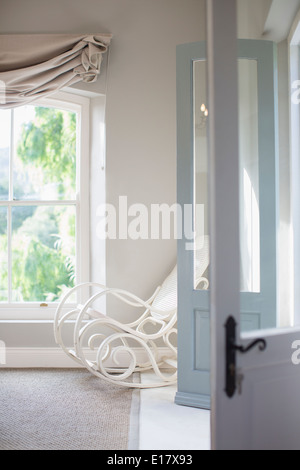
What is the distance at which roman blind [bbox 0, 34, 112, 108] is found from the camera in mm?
4203

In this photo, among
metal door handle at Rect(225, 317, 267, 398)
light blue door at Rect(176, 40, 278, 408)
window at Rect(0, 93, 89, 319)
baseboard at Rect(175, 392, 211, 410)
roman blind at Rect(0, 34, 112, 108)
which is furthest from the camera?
window at Rect(0, 93, 89, 319)

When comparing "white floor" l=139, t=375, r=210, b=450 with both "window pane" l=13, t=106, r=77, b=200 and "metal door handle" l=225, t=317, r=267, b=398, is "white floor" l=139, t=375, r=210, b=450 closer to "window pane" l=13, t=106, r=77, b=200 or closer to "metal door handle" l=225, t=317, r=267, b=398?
"metal door handle" l=225, t=317, r=267, b=398

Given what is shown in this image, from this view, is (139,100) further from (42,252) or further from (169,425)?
(169,425)

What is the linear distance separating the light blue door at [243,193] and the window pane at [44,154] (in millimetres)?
1564

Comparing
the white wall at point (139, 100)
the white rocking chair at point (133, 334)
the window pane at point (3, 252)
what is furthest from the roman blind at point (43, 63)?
the white rocking chair at point (133, 334)

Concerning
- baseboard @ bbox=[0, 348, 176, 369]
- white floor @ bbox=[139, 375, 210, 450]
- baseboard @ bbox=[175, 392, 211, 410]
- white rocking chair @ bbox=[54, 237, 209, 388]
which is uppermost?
white rocking chair @ bbox=[54, 237, 209, 388]

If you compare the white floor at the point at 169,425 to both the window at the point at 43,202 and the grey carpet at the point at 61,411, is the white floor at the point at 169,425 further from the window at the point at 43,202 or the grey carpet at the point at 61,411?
the window at the point at 43,202

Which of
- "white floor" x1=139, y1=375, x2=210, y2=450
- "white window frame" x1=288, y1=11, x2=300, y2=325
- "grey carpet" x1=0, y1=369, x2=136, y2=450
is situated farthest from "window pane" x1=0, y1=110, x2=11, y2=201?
"white window frame" x1=288, y1=11, x2=300, y2=325

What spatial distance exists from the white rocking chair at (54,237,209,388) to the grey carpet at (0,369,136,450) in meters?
0.18

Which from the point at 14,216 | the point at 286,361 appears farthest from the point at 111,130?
the point at 286,361

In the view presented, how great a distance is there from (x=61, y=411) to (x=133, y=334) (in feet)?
2.57

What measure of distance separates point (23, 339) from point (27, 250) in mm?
781

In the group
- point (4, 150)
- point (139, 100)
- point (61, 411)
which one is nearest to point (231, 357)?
A: point (61, 411)

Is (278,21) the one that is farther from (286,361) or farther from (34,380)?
(34,380)
